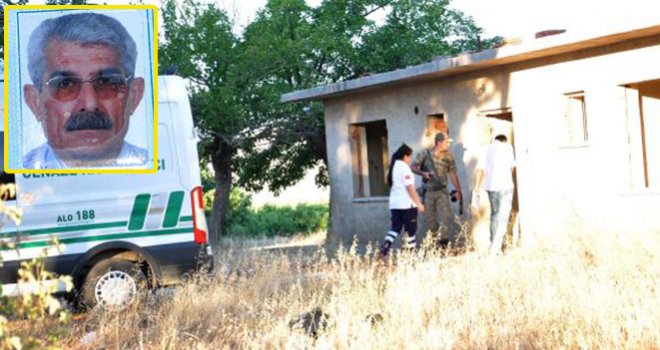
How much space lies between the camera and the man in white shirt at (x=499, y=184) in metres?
14.2

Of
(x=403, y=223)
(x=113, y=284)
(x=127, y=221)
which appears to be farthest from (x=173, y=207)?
(x=403, y=223)

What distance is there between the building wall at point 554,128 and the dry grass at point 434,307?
190 cm

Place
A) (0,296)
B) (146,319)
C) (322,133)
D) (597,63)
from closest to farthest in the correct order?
(0,296), (146,319), (597,63), (322,133)

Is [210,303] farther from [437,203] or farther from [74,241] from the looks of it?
[437,203]

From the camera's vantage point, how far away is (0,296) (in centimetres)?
389

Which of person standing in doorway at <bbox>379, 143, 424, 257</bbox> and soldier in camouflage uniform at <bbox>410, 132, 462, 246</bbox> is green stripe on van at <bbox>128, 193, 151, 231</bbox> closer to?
person standing in doorway at <bbox>379, 143, 424, 257</bbox>

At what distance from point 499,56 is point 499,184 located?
1.73 meters

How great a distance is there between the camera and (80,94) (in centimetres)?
1143

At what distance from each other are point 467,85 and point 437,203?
76.2 inches

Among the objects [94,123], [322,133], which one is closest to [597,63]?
[94,123]

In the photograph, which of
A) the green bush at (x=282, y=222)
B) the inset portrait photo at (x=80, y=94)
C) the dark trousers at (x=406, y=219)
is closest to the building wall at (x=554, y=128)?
the dark trousers at (x=406, y=219)

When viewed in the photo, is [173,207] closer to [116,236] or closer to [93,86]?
[116,236]

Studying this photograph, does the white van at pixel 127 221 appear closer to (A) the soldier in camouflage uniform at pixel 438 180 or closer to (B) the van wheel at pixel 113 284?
(B) the van wheel at pixel 113 284

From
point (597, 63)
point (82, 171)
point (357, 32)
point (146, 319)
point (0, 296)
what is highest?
point (357, 32)
